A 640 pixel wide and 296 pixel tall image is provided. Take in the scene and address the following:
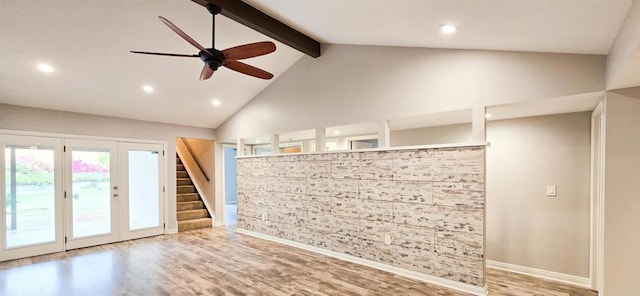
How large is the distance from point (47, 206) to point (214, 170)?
3.13 meters

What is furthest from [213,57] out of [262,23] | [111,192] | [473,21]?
[111,192]

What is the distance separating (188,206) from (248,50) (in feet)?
18.5

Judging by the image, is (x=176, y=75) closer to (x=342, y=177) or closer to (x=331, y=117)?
(x=331, y=117)

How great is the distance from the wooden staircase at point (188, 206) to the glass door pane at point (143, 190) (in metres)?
0.67

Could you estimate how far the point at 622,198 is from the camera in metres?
2.51

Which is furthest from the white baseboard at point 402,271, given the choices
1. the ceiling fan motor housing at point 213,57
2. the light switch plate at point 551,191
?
the ceiling fan motor housing at point 213,57

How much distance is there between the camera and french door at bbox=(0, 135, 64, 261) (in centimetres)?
464

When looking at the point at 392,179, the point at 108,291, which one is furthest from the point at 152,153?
the point at 392,179

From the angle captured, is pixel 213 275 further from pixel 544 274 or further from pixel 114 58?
pixel 544 274

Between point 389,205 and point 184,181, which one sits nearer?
point 389,205

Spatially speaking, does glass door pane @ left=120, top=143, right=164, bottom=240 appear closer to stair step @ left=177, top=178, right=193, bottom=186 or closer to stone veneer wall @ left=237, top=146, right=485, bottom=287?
stair step @ left=177, top=178, right=193, bottom=186

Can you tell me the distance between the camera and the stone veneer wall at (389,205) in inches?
131

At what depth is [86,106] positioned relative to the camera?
521 cm

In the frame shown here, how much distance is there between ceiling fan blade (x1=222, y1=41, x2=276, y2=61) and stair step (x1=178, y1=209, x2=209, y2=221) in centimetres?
530
